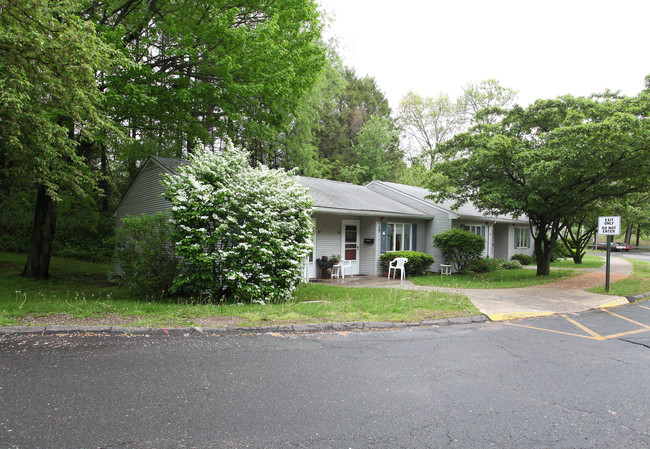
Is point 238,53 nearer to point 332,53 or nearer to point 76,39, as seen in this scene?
point 76,39

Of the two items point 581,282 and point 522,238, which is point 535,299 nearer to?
point 581,282

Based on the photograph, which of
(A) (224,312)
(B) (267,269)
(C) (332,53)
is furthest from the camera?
(C) (332,53)

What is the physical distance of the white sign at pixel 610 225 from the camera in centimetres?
1017

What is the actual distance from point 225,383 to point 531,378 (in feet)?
11.6

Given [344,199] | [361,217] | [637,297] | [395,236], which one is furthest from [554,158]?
[344,199]

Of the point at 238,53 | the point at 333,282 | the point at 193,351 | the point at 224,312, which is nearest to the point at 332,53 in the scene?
the point at 238,53

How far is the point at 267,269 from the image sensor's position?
28.6 ft

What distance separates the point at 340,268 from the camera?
48.0ft

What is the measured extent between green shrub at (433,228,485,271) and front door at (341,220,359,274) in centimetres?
397

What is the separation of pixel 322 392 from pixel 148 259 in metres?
6.81

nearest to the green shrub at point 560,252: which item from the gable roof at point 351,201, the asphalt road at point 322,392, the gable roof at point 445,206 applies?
the gable roof at point 445,206

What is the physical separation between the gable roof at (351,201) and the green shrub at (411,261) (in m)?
1.71

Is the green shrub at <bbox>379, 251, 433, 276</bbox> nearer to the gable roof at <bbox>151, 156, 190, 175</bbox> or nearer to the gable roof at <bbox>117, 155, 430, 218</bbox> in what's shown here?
the gable roof at <bbox>117, 155, 430, 218</bbox>

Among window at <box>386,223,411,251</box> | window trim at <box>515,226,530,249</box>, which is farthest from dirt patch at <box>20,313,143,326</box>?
window trim at <box>515,226,530,249</box>
